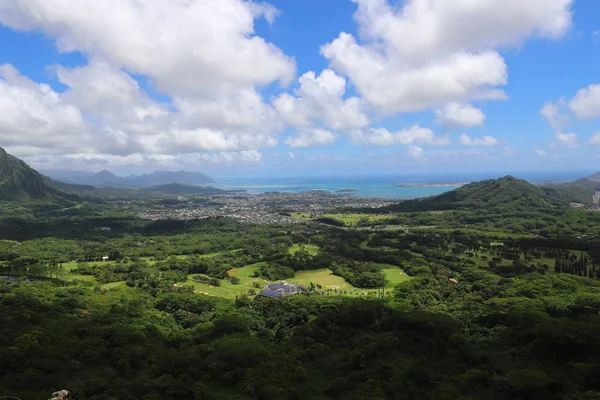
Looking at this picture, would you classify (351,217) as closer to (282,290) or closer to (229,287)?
(229,287)

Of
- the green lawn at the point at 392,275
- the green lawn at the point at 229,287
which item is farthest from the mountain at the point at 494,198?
the green lawn at the point at 229,287

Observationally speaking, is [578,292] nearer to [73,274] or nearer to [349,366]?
[349,366]

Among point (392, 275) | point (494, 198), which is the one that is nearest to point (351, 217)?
point (494, 198)

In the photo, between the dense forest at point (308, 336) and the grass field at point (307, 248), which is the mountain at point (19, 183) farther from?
the grass field at point (307, 248)

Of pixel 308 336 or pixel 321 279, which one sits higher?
pixel 308 336

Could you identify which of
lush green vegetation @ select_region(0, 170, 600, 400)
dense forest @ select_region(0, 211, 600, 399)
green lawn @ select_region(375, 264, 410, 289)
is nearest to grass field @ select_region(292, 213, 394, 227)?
lush green vegetation @ select_region(0, 170, 600, 400)

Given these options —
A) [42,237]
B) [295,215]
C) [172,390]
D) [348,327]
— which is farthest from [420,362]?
[295,215]
